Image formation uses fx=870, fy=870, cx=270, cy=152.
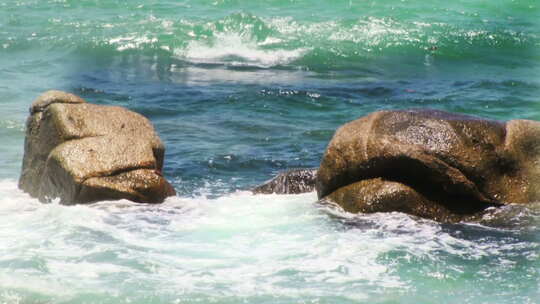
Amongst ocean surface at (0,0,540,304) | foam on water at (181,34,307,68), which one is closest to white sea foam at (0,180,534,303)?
ocean surface at (0,0,540,304)

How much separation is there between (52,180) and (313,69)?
34.1 feet

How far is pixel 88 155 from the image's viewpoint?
9.59m

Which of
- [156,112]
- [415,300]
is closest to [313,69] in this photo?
[156,112]

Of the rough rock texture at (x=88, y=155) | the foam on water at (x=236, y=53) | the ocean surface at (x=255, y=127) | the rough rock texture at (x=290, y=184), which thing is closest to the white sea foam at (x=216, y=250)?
the ocean surface at (x=255, y=127)

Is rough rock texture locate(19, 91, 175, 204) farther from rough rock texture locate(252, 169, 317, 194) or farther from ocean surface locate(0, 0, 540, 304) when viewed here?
rough rock texture locate(252, 169, 317, 194)

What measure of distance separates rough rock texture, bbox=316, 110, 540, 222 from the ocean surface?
0.26m

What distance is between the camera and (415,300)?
7199 millimetres

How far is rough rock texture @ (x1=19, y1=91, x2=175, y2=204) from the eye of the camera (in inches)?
375

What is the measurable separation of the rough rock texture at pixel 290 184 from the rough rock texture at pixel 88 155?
1.19 meters

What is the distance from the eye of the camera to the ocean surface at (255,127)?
766cm

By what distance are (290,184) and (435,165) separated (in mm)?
2182

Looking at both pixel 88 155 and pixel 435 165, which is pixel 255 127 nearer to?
pixel 88 155

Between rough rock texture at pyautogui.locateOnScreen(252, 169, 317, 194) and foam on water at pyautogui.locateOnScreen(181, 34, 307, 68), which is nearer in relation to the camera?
rough rock texture at pyautogui.locateOnScreen(252, 169, 317, 194)

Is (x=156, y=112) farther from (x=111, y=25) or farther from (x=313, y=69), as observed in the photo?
(x=111, y=25)
